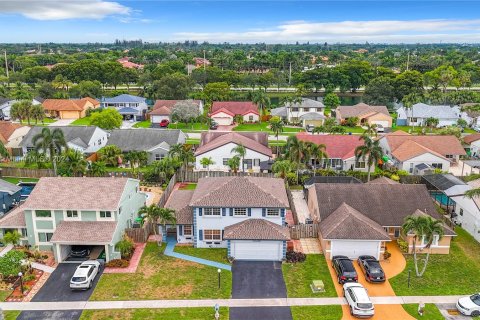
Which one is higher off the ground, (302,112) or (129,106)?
(129,106)

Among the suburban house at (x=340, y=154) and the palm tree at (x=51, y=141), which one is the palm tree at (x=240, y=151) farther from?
the palm tree at (x=51, y=141)

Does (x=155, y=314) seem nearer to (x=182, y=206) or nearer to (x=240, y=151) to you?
(x=182, y=206)

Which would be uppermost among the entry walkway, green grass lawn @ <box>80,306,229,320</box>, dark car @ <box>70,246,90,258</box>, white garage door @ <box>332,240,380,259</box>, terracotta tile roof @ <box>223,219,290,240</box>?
terracotta tile roof @ <box>223,219,290,240</box>

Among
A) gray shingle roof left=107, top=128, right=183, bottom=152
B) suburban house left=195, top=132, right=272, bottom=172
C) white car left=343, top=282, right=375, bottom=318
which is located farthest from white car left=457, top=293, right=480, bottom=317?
gray shingle roof left=107, top=128, right=183, bottom=152

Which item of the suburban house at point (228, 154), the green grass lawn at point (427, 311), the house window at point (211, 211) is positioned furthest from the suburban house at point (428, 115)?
the green grass lawn at point (427, 311)

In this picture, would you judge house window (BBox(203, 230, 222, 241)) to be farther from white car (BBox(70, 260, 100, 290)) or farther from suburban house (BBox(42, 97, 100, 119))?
suburban house (BBox(42, 97, 100, 119))

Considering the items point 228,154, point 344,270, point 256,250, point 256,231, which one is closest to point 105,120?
point 228,154
